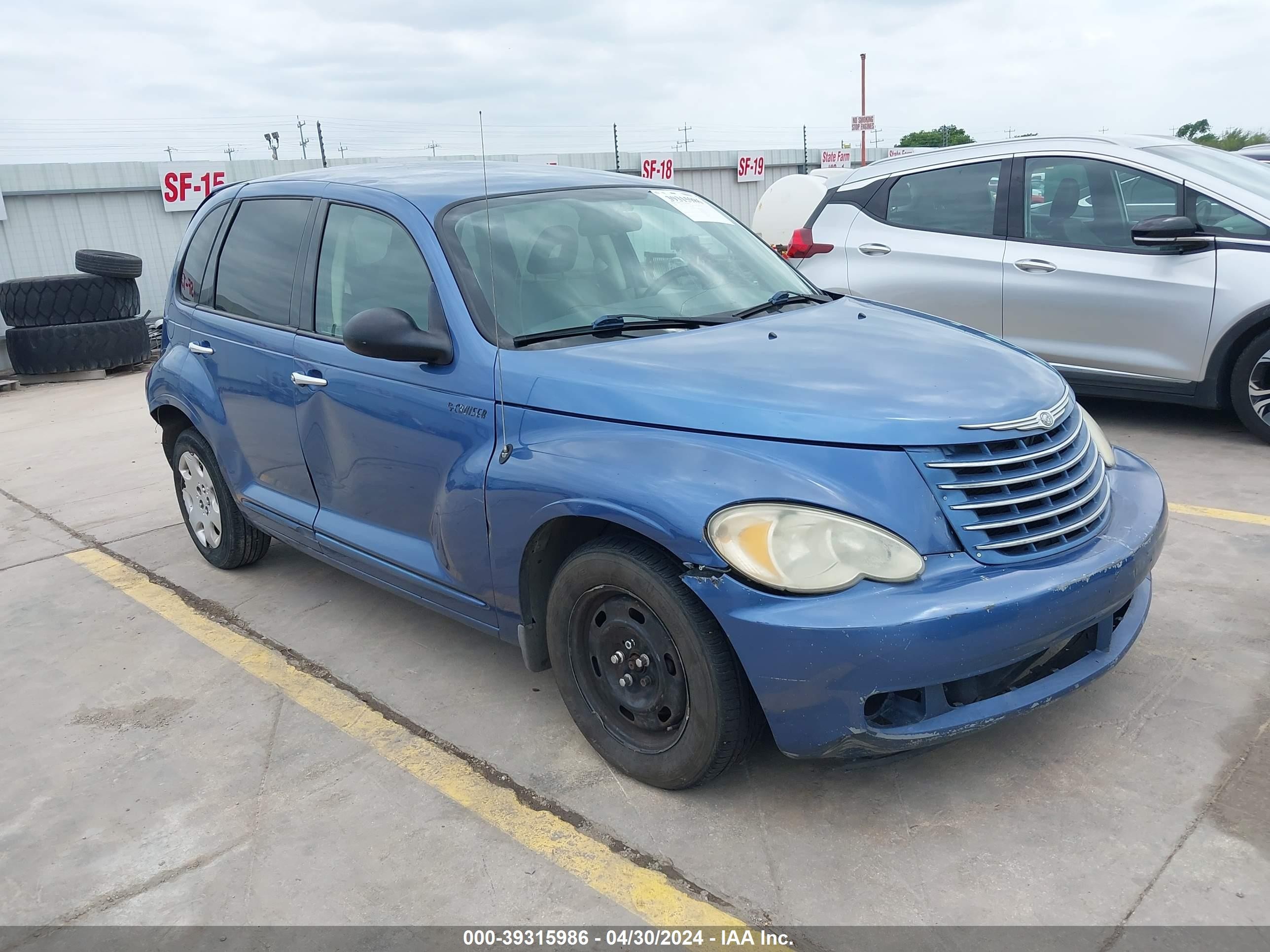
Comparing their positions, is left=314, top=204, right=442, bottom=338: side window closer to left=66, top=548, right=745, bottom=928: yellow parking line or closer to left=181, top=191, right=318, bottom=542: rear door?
left=181, top=191, right=318, bottom=542: rear door

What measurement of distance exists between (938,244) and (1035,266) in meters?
0.65

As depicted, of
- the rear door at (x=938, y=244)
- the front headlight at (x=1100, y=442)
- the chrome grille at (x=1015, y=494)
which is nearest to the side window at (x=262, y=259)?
the chrome grille at (x=1015, y=494)

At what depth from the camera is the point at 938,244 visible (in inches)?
259

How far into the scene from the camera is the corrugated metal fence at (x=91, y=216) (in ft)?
40.8

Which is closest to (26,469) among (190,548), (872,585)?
(190,548)

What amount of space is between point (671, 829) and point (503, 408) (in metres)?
1.32

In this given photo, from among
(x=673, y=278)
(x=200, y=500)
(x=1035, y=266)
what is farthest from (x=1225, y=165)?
(x=200, y=500)

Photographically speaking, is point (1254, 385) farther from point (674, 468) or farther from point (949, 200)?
point (674, 468)

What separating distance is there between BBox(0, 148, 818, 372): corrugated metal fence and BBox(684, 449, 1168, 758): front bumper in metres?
10.0

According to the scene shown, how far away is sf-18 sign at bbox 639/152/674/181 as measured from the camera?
60.8ft

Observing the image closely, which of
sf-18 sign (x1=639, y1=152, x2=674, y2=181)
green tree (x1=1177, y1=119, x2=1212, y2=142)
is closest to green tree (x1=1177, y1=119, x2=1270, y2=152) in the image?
green tree (x1=1177, y1=119, x2=1212, y2=142)

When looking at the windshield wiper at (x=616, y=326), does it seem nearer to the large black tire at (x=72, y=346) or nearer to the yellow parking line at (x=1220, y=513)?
the yellow parking line at (x=1220, y=513)

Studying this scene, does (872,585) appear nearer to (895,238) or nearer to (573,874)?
(573,874)

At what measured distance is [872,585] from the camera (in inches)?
98.7
